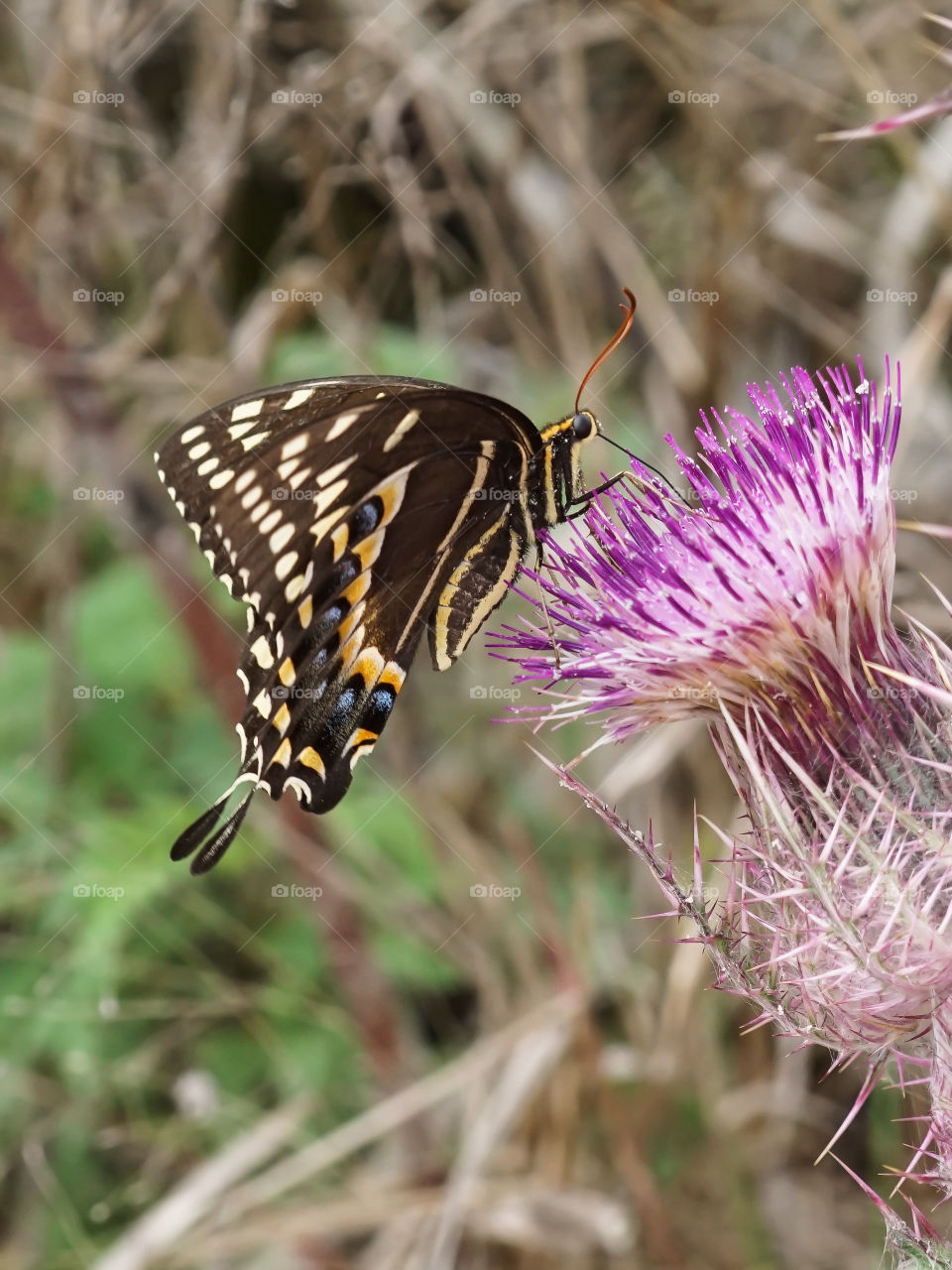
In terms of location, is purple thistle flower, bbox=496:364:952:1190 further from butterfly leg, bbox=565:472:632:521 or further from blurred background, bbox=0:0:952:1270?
blurred background, bbox=0:0:952:1270

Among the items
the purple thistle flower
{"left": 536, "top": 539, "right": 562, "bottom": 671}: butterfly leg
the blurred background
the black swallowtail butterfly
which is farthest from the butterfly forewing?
the blurred background

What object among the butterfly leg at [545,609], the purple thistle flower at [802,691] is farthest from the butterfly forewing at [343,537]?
the purple thistle flower at [802,691]

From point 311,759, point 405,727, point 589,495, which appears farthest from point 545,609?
point 405,727

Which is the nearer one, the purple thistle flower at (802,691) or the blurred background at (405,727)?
the purple thistle flower at (802,691)

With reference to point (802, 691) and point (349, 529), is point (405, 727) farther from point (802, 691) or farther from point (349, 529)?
point (802, 691)

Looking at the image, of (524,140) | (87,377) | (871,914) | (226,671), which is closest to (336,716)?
(226,671)

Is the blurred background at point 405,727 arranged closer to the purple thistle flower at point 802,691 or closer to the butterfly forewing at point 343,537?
the butterfly forewing at point 343,537

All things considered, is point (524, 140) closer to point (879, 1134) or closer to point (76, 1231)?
point (879, 1134)
